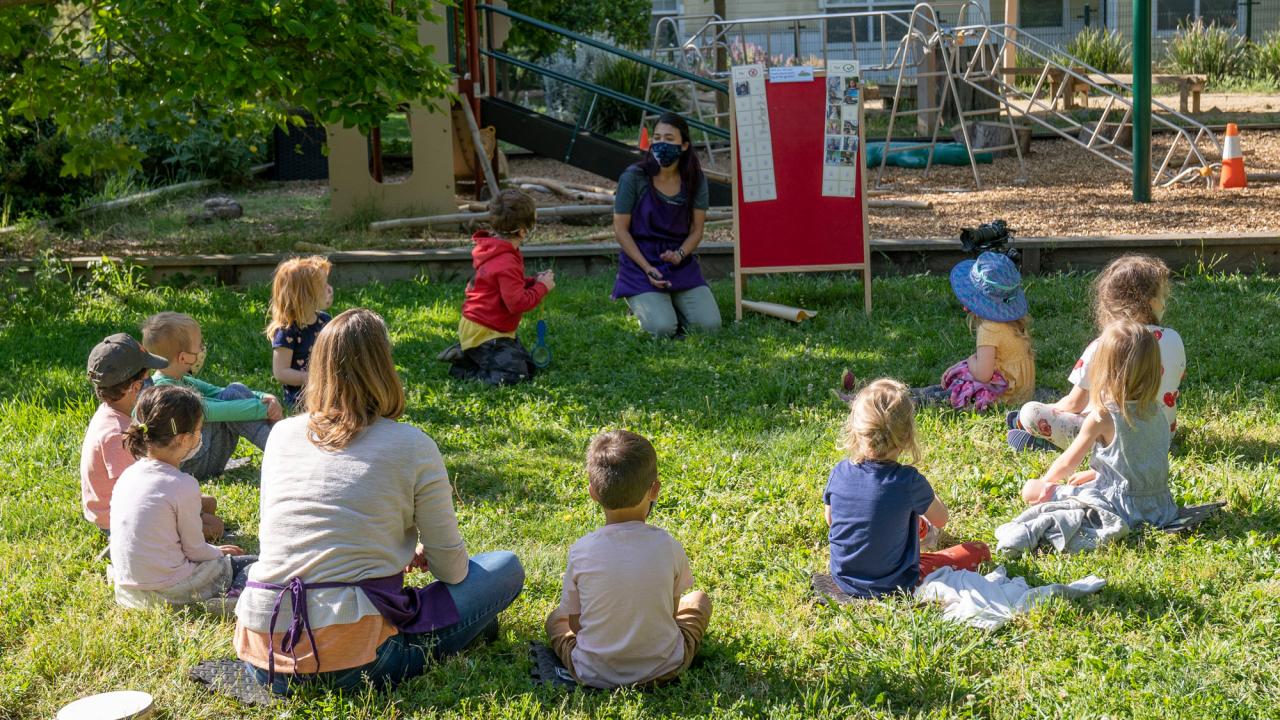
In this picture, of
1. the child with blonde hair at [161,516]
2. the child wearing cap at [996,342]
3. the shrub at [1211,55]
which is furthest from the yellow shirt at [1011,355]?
the shrub at [1211,55]

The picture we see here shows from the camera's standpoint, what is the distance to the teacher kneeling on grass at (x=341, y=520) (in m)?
→ 3.36

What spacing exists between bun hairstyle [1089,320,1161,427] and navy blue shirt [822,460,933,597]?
891 millimetres

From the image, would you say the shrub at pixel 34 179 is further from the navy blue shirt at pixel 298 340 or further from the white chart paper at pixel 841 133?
the white chart paper at pixel 841 133

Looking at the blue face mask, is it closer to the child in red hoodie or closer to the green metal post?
the child in red hoodie

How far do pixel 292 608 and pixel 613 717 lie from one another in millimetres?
942

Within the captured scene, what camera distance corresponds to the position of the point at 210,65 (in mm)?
7367

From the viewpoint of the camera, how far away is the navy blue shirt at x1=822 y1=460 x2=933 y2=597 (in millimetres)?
3930

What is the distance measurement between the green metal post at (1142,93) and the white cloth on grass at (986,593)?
22.8 ft

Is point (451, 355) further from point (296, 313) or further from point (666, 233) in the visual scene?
point (666, 233)

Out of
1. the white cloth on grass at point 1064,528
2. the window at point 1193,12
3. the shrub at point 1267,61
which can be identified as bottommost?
the white cloth on grass at point 1064,528

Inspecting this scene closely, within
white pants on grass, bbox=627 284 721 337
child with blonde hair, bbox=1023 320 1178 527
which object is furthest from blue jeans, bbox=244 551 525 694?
white pants on grass, bbox=627 284 721 337

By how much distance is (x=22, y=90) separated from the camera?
8688 mm

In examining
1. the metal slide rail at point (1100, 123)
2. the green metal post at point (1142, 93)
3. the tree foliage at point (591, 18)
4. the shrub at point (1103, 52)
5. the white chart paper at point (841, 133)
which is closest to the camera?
the white chart paper at point (841, 133)

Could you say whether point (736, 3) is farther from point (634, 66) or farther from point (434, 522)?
point (434, 522)
